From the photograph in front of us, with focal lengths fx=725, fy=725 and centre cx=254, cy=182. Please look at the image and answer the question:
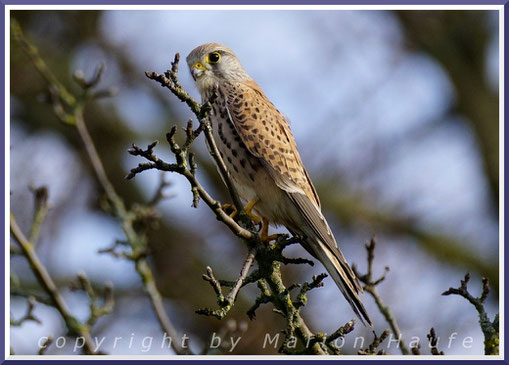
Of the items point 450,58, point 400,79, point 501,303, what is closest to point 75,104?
point 501,303

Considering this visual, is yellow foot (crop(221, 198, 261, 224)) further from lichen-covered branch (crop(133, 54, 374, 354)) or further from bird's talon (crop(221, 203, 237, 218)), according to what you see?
lichen-covered branch (crop(133, 54, 374, 354))

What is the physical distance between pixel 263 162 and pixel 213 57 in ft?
2.70

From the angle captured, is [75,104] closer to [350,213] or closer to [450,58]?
[350,213]

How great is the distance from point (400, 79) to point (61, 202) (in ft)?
12.8

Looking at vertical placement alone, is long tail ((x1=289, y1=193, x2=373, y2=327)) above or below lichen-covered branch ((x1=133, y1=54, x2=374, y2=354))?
above

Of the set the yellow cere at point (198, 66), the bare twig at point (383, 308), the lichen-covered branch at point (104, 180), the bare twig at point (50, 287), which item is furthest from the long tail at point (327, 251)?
the bare twig at point (50, 287)

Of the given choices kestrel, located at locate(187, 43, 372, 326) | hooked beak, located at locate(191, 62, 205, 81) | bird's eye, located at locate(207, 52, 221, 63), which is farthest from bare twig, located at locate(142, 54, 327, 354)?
bird's eye, located at locate(207, 52, 221, 63)

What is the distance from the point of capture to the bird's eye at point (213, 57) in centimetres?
453

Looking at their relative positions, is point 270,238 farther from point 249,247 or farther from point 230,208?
point 230,208

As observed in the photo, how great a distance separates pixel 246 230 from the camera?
339cm

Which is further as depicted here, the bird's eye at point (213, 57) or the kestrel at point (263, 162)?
the bird's eye at point (213, 57)

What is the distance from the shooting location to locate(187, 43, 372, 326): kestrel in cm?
399

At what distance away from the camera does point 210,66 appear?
14.8 feet

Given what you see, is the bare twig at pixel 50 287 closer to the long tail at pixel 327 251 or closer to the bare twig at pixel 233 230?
the bare twig at pixel 233 230
